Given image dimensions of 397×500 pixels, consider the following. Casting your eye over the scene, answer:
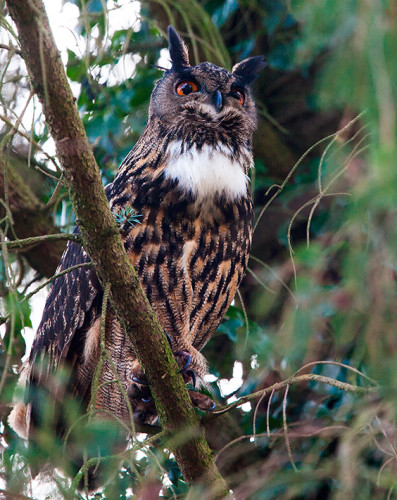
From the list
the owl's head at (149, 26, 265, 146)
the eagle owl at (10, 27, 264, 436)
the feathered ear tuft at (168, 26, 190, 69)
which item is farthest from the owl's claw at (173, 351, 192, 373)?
the feathered ear tuft at (168, 26, 190, 69)

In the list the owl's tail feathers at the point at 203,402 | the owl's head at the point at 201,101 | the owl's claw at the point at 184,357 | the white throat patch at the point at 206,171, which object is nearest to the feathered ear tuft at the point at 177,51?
the owl's head at the point at 201,101

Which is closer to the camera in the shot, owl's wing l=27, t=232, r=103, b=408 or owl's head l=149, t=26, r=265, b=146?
owl's wing l=27, t=232, r=103, b=408

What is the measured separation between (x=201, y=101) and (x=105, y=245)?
97 centimetres

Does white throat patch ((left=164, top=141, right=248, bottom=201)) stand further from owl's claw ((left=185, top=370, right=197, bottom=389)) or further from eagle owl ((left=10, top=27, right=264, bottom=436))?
owl's claw ((left=185, top=370, right=197, bottom=389))

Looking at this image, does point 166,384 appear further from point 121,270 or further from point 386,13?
point 386,13

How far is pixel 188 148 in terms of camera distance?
7.36ft

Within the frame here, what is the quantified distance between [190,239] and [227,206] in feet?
0.64

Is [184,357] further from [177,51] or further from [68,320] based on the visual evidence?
[177,51]

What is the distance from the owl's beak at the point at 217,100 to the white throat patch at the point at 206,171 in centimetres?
13

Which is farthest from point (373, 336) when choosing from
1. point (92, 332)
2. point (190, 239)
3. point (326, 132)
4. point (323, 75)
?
point (326, 132)

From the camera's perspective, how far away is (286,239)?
2.82 meters

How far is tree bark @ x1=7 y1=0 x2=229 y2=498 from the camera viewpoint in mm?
1276

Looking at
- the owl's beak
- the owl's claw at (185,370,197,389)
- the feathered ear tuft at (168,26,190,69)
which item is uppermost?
the feathered ear tuft at (168,26,190,69)

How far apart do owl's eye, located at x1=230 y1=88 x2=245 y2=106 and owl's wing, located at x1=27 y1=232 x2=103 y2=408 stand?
78 centimetres
